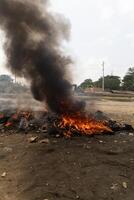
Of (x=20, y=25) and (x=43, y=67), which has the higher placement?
(x=20, y=25)

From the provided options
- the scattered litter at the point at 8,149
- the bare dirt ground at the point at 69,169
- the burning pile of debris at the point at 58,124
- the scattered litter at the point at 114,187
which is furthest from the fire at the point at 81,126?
the scattered litter at the point at 114,187

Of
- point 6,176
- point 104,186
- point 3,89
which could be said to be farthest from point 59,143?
point 3,89

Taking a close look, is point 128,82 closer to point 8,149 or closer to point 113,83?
point 113,83

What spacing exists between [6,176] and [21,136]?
136 inches

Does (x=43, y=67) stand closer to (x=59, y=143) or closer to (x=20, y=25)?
(x=20, y=25)

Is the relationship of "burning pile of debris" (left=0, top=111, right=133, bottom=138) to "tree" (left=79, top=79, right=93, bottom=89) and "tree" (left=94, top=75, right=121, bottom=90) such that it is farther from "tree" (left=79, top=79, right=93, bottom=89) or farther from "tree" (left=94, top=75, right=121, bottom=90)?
"tree" (left=79, top=79, right=93, bottom=89)

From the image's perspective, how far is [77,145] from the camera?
1003 centimetres

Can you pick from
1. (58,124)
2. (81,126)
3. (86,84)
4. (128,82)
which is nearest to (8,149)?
(58,124)

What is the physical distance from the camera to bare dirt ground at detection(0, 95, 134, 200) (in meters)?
7.30

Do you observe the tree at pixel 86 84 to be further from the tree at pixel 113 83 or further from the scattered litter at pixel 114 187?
the scattered litter at pixel 114 187

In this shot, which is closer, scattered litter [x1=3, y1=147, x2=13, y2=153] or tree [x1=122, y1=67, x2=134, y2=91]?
scattered litter [x1=3, y1=147, x2=13, y2=153]

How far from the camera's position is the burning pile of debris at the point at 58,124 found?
1134cm

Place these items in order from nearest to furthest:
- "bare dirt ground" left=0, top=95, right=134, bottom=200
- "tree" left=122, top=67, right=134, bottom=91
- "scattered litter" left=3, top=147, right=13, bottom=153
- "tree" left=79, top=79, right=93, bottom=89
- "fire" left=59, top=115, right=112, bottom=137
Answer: "bare dirt ground" left=0, top=95, right=134, bottom=200
"scattered litter" left=3, top=147, right=13, bottom=153
"fire" left=59, top=115, right=112, bottom=137
"tree" left=122, top=67, right=134, bottom=91
"tree" left=79, top=79, right=93, bottom=89

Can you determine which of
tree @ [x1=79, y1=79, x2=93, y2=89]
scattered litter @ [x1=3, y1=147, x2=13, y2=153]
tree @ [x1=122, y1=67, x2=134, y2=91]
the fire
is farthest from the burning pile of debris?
tree @ [x1=79, y1=79, x2=93, y2=89]
